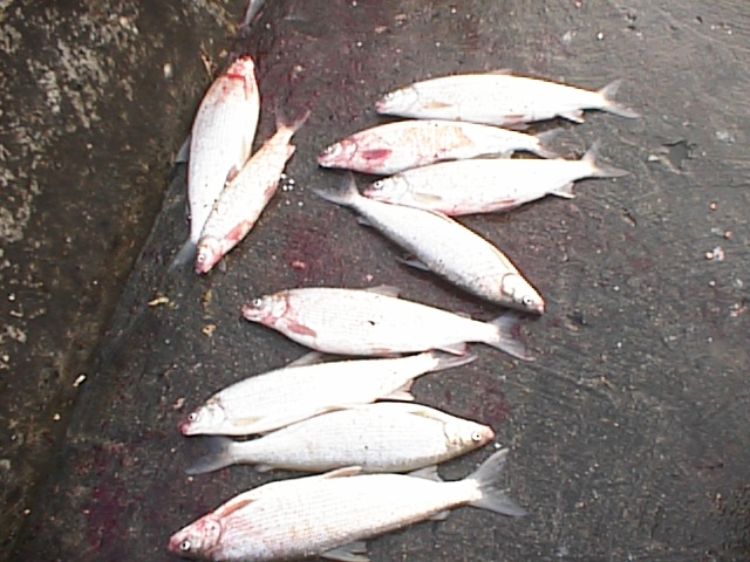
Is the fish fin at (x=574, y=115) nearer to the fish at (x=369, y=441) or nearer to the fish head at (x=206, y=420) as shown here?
the fish at (x=369, y=441)

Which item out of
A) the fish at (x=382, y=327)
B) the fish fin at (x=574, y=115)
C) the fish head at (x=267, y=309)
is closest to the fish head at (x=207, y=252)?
the fish head at (x=267, y=309)

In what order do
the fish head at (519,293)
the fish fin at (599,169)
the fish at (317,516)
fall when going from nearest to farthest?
the fish at (317,516), the fish head at (519,293), the fish fin at (599,169)

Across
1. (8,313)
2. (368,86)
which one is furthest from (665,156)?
(8,313)

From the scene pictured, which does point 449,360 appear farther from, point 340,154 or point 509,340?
point 340,154

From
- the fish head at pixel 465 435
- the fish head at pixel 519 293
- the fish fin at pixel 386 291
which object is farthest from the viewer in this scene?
the fish fin at pixel 386 291

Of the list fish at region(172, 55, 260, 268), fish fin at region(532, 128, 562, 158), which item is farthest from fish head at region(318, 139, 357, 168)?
fish fin at region(532, 128, 562, 158)

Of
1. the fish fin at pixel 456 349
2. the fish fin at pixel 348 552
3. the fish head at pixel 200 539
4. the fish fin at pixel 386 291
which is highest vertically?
the fish fin at pixel 386 291

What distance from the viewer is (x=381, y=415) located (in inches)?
116

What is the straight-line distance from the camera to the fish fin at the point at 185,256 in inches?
130

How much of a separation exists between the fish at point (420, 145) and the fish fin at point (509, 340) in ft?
2.09

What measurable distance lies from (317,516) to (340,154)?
4.23 ft

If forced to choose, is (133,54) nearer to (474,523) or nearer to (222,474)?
(222,474)

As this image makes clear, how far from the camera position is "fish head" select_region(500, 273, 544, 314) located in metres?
3.05

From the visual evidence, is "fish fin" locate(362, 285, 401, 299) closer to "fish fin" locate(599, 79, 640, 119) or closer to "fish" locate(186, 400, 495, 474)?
"fish" locate(186, 400, 495, 474)
